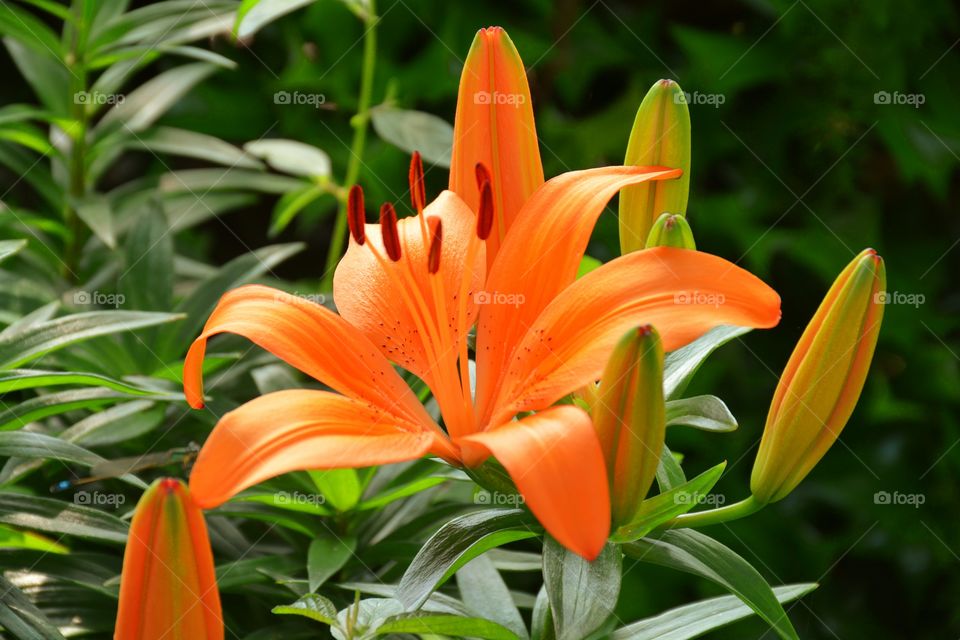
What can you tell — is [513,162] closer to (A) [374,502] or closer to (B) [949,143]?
(A) [374,502]

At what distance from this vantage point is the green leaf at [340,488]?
0.54m

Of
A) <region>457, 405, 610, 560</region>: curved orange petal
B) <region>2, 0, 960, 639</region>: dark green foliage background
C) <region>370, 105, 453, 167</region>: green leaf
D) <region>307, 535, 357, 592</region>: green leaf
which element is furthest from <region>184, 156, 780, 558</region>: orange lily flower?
<region>2, 0, 960, 639</region>: dark green foliage background

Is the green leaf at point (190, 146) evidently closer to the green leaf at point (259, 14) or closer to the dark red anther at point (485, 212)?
the green leaf at point (259, 14)

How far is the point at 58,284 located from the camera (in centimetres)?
73

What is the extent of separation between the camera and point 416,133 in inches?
29.7

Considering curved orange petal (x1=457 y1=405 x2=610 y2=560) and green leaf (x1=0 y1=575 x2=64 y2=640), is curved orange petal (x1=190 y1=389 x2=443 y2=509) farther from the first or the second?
green leaf (x1=0 y1=575 x2=64 y2=640)

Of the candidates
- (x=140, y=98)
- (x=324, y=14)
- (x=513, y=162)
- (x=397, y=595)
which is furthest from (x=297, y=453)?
(x=324, y=14)

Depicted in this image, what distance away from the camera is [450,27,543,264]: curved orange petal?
1.50 ft

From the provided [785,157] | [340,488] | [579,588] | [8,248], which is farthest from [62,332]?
[785,157]

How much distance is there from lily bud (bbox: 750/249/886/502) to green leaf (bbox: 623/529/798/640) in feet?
0.11

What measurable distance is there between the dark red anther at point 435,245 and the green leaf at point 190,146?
1.24 ft

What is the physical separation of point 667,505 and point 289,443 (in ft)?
0.52

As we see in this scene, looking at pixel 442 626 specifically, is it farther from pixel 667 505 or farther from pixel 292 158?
pixel 292 158

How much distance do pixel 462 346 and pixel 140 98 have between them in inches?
19.1
